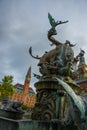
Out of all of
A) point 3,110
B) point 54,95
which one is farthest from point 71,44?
point 3,110

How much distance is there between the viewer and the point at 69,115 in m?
4.32

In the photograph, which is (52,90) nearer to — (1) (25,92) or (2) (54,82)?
(2) (54,82)

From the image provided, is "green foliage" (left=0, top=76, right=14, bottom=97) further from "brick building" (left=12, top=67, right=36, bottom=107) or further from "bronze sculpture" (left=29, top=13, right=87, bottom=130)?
"brick building" (left=12, top=67, right=36, bottom=107)

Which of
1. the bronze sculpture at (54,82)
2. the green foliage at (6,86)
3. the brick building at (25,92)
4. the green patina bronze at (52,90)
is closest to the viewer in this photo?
the green patina bronze at (52,90)

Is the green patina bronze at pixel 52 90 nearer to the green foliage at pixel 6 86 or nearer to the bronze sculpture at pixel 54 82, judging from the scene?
the bronze sculpture at pixel 54 82

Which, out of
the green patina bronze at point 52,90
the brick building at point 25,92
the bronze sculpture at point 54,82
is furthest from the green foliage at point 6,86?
the brick building at point 25,92

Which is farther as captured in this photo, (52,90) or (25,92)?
(25,92)

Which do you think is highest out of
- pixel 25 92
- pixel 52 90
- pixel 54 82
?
pixel 25 92

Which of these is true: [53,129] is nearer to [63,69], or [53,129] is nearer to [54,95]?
[54,95]

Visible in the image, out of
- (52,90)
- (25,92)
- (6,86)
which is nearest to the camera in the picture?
(52,90)

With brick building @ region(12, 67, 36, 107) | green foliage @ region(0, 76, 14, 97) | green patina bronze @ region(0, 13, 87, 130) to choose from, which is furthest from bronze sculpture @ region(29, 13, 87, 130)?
brick building @ region(12, 67, 36, 107)

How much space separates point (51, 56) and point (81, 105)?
276cm

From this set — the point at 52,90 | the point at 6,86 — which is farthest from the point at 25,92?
the point at 52,90

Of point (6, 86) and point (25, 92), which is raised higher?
point (25, 92)
